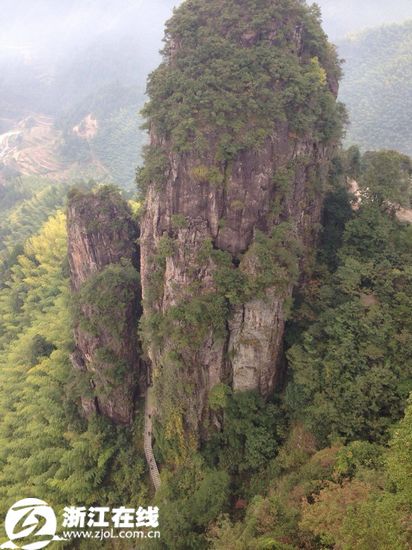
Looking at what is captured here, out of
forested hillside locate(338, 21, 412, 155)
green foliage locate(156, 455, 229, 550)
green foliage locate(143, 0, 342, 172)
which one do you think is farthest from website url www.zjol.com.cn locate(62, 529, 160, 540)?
forested hillside locate(338, 21, 412, 155)

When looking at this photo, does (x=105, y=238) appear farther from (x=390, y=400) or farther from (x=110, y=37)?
(x=110, y=37)

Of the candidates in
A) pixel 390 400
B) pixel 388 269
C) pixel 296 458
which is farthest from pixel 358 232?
pixel 296 458

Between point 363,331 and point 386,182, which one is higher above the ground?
point 386,182

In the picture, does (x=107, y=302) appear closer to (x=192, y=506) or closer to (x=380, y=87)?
(x=192, y=506)

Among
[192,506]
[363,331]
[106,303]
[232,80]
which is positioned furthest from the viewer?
[106,303]

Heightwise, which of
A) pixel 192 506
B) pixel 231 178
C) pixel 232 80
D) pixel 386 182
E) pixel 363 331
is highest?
pixel 232 80

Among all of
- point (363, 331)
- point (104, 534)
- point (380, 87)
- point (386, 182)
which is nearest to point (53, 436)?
point (104, 534)

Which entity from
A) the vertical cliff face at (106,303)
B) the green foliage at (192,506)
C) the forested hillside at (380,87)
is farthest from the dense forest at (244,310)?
the forested hillside at (380,87)
